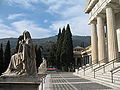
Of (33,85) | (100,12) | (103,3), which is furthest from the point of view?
(100,12)

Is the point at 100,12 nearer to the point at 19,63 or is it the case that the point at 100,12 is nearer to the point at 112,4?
the point at 112,4

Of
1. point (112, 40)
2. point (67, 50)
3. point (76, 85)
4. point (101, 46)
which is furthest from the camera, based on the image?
point (67, 50)

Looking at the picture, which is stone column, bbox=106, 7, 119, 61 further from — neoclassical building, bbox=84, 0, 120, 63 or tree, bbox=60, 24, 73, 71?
tree, bbox=60, 24, 73, 71

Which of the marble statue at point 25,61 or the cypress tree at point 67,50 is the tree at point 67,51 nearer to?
the cypress tree at point 67,50

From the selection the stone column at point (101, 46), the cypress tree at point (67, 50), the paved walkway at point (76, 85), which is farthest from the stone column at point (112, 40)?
the cypress tree at point (67, 50)

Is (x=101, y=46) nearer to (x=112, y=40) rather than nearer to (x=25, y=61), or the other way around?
(x=112, y=40)

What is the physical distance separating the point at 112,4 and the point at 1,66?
29.3 metres

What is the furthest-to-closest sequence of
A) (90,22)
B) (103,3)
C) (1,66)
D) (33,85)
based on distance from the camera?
(1,66), (90,22), (103,3), (33,85)

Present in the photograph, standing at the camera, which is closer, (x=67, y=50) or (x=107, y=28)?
(x=107, y=28)

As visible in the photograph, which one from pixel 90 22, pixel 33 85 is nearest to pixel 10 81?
pixel 33 85

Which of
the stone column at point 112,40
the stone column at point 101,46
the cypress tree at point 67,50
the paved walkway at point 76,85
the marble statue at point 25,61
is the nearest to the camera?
the paved walkway at point 76,85

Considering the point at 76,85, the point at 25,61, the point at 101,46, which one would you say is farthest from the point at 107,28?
the point at 25,61

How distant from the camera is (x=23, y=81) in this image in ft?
34.4

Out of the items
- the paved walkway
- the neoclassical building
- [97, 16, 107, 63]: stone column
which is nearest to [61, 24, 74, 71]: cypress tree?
the neoclassical building
